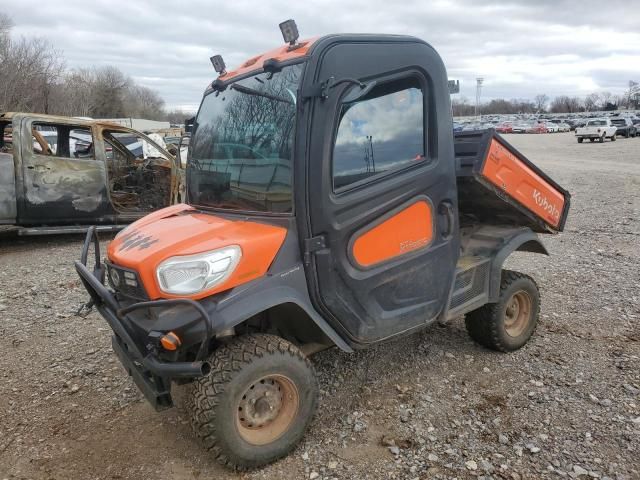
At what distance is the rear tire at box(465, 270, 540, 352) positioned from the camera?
4004 mm

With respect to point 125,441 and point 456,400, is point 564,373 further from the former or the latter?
point 125,441

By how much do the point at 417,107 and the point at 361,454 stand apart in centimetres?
212

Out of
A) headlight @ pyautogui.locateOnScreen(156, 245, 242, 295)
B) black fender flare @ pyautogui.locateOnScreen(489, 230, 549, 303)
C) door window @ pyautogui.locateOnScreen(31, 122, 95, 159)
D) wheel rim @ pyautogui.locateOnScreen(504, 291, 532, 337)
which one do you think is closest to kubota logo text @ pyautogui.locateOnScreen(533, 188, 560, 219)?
black fender flare @ pyautogui.locateOnScreen(489, 230, 549, 303)

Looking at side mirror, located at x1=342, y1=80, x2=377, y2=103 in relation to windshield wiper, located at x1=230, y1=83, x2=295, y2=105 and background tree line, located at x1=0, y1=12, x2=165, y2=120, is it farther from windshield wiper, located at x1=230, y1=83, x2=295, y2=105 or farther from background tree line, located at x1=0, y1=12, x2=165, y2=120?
background tree line, located at x1=0, y1=12, x2=165, y2=120

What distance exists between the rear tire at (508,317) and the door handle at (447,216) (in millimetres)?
873

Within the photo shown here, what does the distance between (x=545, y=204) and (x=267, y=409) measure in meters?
2.74

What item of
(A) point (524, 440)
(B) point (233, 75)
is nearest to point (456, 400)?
(A) point (524, 440)

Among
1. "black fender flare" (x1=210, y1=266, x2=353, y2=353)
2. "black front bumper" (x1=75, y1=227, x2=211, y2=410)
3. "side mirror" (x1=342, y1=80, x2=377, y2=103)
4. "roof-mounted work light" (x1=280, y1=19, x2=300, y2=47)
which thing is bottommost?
"black front bumper" (x1=75, y1=227, x2=211, y2=410)

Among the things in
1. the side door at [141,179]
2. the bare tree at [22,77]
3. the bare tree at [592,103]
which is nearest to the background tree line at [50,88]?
the bare tree at [22,77]

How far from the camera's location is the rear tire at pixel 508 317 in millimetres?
4004

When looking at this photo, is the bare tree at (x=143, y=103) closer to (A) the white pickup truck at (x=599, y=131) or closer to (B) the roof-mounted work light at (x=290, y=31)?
(A) the white pickup truck at (x=599, y=131)

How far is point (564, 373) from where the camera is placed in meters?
3.79

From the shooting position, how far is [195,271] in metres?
2.59

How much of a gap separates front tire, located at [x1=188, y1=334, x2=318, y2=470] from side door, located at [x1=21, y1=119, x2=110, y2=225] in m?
5.89
